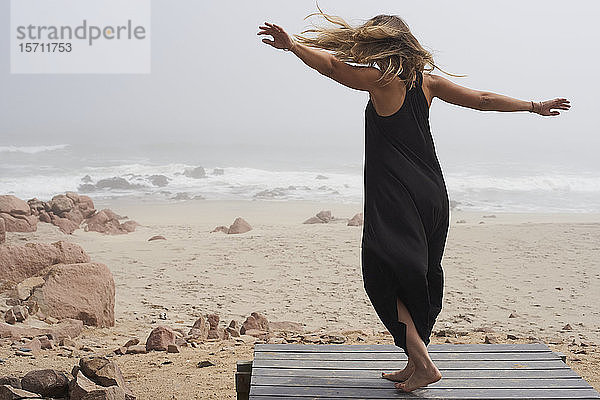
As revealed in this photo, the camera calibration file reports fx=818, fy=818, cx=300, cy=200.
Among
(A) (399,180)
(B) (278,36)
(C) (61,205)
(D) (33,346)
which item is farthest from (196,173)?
(B) (278,36)

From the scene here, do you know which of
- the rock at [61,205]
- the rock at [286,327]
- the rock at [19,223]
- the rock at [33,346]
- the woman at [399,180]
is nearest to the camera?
the woman at [399,180]

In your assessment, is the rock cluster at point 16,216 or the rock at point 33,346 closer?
the rock at point 33,346

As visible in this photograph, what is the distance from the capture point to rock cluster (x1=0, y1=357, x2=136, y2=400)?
416cm

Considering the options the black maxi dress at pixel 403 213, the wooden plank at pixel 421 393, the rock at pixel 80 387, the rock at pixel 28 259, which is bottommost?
the rock at pixel 80 387

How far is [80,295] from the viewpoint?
724cm

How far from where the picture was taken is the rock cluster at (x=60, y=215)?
12680 millimetres

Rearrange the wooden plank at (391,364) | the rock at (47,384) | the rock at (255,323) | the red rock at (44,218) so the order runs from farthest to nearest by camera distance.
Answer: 1. the red rock at (44,218)
2. the rock at (255,323)
3. the rock at (47,384)
4. the wooden plank at (391,364)

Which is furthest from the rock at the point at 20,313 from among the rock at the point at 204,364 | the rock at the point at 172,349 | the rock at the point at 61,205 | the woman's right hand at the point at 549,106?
the rock at the point at 61,205

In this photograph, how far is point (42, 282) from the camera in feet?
24.9

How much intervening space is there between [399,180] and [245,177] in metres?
28.4

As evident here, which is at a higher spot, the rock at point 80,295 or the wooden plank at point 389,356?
the wooden plank at point 389,356

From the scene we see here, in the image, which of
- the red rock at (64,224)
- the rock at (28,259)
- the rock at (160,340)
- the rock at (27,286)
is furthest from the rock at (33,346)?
the red rock at (64,224)

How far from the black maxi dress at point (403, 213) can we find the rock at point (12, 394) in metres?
1.91

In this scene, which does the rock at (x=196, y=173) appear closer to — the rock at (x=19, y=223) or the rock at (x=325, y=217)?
the rock at (x=325, y=217)
